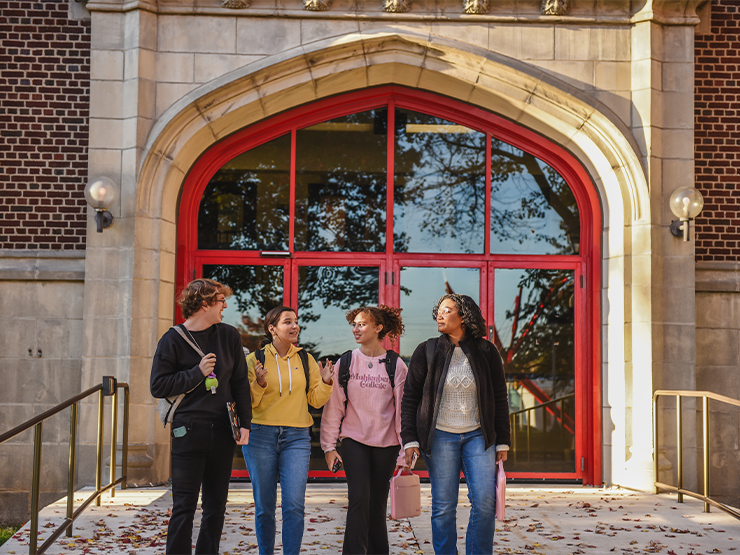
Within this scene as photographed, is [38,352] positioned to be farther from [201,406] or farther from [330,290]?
[201,406]

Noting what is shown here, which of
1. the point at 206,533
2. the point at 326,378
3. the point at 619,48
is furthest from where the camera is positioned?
the point at 619,48

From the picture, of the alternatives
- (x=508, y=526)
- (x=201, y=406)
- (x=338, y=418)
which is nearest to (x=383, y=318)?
(x=338, y=418)

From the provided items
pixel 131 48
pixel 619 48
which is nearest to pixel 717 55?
pixel 619 48

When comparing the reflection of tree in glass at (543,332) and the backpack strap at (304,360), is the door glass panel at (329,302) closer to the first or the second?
the reflection of tree in glass at (543,332)

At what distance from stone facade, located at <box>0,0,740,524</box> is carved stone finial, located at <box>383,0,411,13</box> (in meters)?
0.04

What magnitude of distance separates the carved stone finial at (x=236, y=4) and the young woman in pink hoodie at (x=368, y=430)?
450cm

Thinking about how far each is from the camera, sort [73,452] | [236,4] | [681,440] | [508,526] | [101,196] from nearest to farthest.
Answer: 1. [73,452]
2. [508,526]
3. [681,440]
4. [101,196]
5. [236,4]

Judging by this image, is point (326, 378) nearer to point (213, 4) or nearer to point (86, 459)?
point (86, 459)

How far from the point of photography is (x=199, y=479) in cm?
392

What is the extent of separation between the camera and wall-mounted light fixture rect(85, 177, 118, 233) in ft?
23.4

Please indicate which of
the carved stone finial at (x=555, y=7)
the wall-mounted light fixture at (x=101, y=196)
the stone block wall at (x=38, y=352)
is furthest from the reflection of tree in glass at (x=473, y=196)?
the stone block wall at (x=38, y=352)

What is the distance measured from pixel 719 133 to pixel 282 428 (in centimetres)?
630

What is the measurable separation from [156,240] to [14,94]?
7.53 ft

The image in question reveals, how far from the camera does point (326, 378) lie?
4.41m
